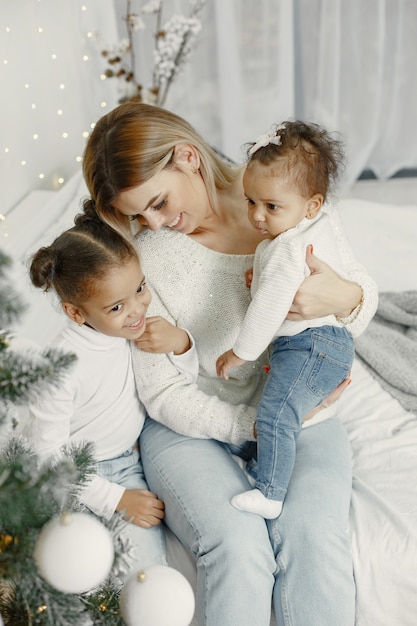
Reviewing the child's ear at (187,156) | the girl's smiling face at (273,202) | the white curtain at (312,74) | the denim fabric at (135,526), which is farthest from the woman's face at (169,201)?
the white curtain at (312,74)

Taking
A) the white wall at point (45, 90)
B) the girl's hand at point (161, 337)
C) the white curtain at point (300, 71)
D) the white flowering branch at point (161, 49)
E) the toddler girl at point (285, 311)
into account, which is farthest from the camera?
the white curtain at point (300, 71)

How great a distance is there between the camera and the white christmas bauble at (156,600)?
85 centimetres

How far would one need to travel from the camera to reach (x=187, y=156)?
1489 millimetres

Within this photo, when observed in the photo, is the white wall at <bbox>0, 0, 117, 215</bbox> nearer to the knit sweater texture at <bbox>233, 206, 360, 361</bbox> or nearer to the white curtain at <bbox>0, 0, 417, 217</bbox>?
the white curtain at <bbox>0, 0, 417, 217</bbox>

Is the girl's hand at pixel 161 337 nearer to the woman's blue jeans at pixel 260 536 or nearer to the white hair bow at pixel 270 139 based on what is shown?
the woman's blue jeans at pixel 260 536

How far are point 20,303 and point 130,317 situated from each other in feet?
1.81

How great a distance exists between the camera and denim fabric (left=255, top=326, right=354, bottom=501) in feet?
4.48

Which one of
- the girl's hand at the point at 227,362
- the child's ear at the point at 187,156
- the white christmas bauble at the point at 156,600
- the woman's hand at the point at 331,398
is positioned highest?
the child's ear at the point at 187,156

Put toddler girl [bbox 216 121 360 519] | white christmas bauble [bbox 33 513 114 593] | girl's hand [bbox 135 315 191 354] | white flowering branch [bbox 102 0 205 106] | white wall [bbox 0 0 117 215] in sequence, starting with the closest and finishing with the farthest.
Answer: white christmas bauble [bbox 33 513 114 593]
toddler girl [bbox 216 121 360 519]
girl's hand [bbox 135 315 191 354]
white wall [bbox 0 0 117 215]
white flowering branch [bbox 102 0 205 106]

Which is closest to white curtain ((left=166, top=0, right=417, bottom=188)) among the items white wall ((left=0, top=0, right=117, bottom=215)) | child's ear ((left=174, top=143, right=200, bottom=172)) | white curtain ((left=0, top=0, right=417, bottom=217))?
white curtain ((left=0, top=0, right=417, bottom=217))

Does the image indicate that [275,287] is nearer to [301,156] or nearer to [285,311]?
[285,311]

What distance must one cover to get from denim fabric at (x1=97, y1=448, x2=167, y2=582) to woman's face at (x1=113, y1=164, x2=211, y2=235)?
1.62ft

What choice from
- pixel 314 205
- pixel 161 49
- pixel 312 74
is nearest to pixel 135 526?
pixel 314 205

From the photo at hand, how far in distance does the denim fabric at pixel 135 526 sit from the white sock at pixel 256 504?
0.17 meters
